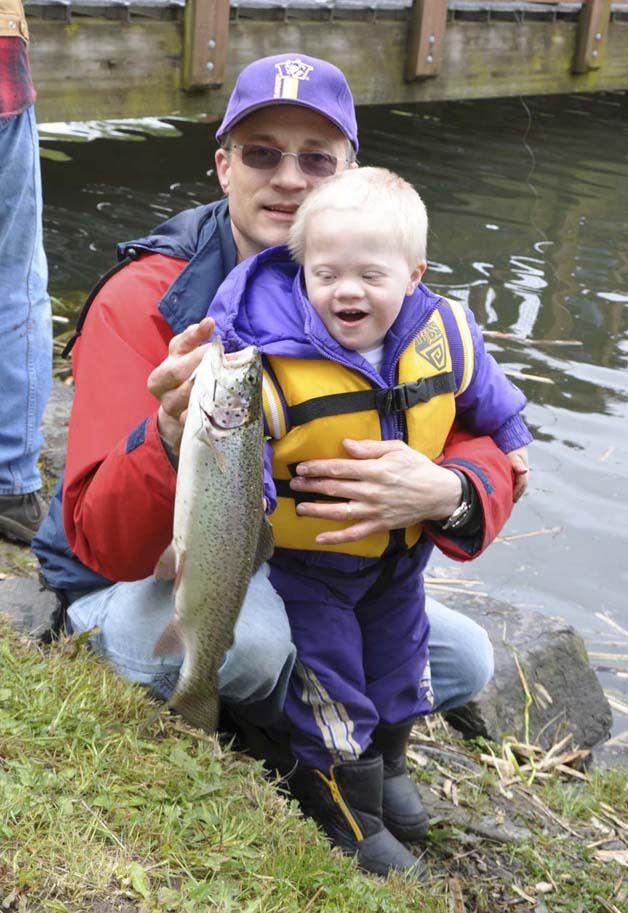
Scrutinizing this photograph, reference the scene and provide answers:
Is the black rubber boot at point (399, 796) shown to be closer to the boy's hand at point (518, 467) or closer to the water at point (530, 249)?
the boy's hand at point (518, 467)

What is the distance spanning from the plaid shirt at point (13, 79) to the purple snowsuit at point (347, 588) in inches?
61.6

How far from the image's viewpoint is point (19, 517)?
4.80 m

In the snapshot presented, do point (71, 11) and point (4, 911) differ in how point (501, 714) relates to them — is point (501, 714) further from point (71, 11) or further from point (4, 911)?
point (71, 11)

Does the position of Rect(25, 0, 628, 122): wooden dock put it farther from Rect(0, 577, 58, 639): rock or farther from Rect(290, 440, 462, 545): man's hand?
Rect(290, 440, 462, 545): man's hand

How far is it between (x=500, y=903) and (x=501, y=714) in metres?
1.26

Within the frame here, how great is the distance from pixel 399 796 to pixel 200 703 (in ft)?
2.98

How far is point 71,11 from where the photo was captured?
9797mm

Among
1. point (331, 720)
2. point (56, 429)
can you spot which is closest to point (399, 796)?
point (331, 720)

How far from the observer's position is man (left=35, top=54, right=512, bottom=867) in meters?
3.30

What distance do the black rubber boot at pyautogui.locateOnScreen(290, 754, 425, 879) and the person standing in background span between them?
169 cm

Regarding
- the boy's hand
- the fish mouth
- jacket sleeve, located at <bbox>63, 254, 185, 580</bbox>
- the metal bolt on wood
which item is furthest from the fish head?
the metal bolt on wood

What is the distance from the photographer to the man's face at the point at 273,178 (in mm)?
3600

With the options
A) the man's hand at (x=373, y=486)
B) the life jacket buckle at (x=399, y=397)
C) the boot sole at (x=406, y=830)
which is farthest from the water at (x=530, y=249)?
the life jacket buckle at (x=399, y=397)

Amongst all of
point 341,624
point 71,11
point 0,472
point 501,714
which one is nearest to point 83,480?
point 341,624
